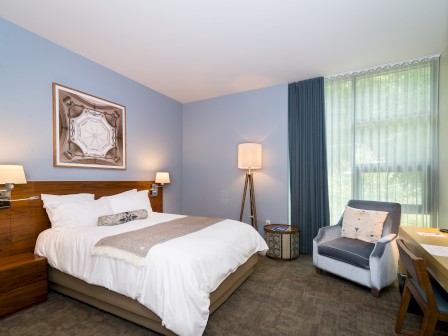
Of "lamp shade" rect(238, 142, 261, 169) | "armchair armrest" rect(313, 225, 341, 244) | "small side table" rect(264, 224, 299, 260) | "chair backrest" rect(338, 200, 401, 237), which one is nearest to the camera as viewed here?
"chair backrest" rect(338, 200, 401, 237)

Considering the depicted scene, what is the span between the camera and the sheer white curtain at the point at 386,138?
3.01 m

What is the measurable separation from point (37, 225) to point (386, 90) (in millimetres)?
4880

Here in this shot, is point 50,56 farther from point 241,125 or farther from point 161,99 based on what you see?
point 241,125

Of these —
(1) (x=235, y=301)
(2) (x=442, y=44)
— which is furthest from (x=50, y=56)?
(2) (x=442, y=44)

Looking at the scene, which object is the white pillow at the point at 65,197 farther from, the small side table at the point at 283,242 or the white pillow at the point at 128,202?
the small side table at the point at 283,242

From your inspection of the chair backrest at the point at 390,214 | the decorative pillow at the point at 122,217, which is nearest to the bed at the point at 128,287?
the decorative pillow at the point at 122,217

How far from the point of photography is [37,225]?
2.52 meters

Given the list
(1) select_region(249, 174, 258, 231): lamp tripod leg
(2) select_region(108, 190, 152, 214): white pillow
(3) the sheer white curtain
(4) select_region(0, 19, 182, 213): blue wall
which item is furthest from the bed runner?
(3) the sheer white curtain

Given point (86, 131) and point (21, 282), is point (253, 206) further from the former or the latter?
point (21, 282)

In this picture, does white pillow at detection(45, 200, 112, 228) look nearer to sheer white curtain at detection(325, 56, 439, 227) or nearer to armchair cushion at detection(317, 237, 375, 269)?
armchair cushion at detection(317, 237, 375, 269)

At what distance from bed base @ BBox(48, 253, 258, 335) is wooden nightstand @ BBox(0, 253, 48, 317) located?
0.56 ft

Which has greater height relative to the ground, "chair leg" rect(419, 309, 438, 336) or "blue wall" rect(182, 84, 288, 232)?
"blue wall" rect(182, 84, 288, 232)

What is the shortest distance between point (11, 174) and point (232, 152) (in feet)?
10.3

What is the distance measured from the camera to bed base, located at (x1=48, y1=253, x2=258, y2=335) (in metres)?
1.81
